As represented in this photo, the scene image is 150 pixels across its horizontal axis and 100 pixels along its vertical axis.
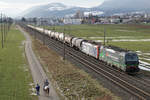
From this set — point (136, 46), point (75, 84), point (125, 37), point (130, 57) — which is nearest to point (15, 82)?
point (75, 84)

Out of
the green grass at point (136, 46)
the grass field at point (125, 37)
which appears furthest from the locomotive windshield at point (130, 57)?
the green grass at point (136, 46)

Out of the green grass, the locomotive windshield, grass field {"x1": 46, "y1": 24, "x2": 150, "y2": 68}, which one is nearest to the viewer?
the locomotive windshield

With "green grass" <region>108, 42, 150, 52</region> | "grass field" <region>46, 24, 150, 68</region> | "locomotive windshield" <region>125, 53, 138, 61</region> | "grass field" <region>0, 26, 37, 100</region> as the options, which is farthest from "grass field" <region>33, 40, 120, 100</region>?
"green grass" <region>108, 42, 150, 52</region>

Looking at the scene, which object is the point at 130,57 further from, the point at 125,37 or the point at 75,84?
the point at 125,37

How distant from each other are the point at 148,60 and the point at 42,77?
26155 mm

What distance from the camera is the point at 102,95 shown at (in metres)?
25.7

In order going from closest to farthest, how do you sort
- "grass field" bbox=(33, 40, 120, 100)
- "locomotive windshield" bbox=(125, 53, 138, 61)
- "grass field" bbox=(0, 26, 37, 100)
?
"grass field" bbox=(33, 40, 120, 100)
"grass field" bbox=(0, 26, 37, 100)
"locomotive windshield" bbox=(125, 53, 138, 61)

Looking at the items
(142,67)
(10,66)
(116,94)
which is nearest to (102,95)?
(116,94)

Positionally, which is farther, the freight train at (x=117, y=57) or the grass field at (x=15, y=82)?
the freight train at (x=117, y=57)

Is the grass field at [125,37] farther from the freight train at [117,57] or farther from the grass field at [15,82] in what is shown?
the grass field at [15,82]

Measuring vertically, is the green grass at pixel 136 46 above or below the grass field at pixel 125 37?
below

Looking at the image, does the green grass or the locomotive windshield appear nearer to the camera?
the locomotive windshield

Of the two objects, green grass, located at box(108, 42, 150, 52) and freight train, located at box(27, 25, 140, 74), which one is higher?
freight train, located at box(27, 25, 140, 74)

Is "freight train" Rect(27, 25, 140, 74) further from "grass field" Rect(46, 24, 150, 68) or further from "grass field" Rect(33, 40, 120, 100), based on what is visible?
"grass field" Rect(46, 24, 150, 68)
